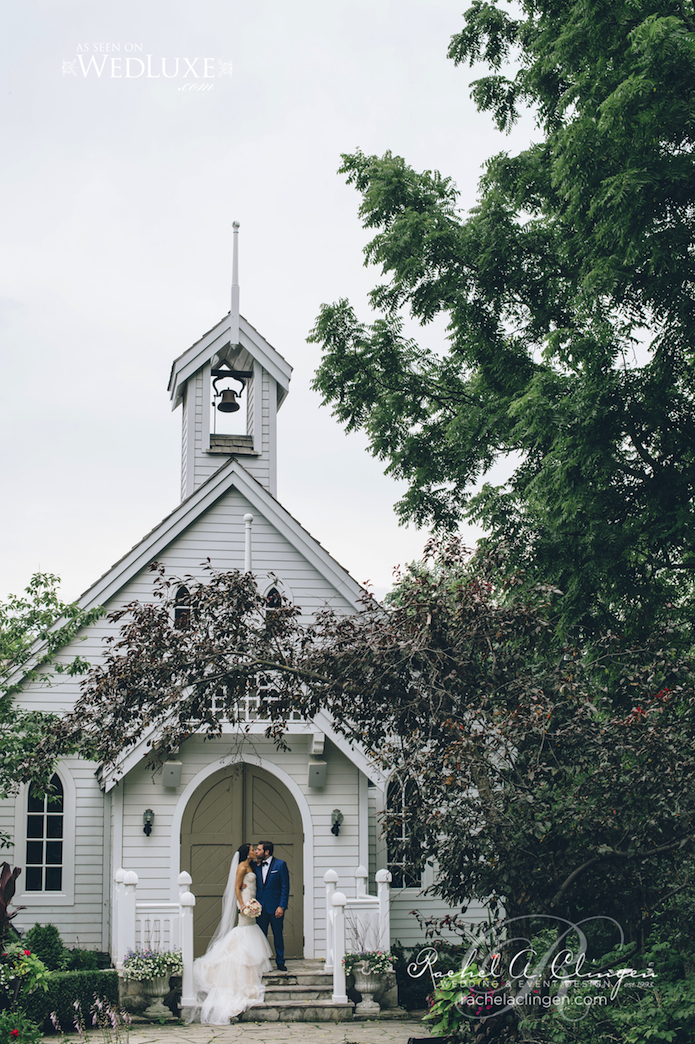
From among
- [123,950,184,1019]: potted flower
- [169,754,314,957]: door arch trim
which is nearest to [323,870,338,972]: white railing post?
[169,754,314,957]: door arch trim

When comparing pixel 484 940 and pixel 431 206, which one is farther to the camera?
pixel 431 206

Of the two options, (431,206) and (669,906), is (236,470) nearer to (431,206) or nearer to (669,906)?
(431,206)

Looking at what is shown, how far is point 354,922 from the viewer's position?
13336 mm

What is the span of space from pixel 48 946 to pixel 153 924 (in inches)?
72.9

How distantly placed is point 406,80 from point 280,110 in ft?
5.68

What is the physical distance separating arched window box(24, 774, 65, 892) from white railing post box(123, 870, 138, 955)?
2790 millimetres

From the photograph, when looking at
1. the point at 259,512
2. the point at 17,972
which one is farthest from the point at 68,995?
the point at 259,512

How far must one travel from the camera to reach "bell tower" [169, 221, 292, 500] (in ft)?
60.8

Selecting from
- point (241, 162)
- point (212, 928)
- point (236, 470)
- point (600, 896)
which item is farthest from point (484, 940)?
point (241, 162)

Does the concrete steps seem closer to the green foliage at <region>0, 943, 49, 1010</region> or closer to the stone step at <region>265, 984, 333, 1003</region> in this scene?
the stone step at <region>265, 984, 333, 1003</region>

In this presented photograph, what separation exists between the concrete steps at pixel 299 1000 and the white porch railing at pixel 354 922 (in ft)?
0.76

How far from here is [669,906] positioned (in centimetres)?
949

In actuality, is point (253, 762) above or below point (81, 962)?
above

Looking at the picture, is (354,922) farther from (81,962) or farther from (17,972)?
(17,972)
